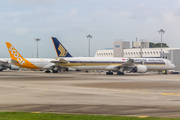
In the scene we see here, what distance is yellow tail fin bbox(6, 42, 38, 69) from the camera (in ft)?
225

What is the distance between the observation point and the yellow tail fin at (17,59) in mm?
68625

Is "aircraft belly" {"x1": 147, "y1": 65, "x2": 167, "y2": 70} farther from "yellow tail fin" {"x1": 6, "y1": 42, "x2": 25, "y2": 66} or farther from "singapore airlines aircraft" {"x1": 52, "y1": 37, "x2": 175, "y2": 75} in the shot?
"yellow tail fin" {"x1": 6, "y1": 42, "x2": 25, "y2": 66}

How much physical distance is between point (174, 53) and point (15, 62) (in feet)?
176

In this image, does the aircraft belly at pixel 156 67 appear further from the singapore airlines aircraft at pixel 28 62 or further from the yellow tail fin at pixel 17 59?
the yellow tail fin at pixel 17 59

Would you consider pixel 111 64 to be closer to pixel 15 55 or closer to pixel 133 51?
pixel 15 55

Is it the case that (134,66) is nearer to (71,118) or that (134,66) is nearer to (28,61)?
(28,61)

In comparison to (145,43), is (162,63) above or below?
below

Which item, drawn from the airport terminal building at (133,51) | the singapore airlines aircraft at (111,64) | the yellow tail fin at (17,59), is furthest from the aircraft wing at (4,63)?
the airport terminal building at (133,51)

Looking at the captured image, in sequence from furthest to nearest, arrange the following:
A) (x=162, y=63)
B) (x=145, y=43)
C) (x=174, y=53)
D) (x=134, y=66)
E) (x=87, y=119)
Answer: (x=145, y=43) → (x=174, y=53) → (x=162, y=63) → (x=134, y=66) → (x=87, y=119)

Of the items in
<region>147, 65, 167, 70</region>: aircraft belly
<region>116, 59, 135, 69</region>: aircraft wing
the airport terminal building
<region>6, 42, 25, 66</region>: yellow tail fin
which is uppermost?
the airport terminal building

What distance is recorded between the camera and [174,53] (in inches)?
3814

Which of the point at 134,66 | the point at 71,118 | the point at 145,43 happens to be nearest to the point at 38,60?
the point at 134,66

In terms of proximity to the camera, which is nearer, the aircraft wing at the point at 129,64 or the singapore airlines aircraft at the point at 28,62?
the aircraft wing at the point at 129,64

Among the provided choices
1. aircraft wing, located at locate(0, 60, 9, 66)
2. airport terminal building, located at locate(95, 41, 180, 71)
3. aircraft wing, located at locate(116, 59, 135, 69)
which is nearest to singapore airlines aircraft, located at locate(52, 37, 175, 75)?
aircraft wing, located at locate(116, 59, 135, 69)
